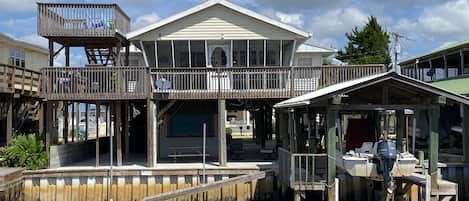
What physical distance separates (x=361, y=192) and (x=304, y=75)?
17.5 ft

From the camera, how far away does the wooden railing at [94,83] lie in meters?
21.0

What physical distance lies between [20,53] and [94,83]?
17.2 meters

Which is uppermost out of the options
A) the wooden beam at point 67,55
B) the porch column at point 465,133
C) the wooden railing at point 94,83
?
the wooden beam at point 67,55

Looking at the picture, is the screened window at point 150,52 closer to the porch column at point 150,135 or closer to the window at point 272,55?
the porch column at point 150,135

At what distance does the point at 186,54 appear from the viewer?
24.6m

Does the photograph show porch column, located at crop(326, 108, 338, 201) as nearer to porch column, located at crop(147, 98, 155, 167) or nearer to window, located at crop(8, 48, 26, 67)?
porch column, located at crop(147, 98, 155, 167)

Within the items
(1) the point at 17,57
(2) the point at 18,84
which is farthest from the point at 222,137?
(1) the point at 17,57

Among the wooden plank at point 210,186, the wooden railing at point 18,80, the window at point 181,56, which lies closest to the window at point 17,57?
the wooden railing at point 18,80

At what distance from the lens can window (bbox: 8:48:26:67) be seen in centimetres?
3428

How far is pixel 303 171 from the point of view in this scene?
17.0m

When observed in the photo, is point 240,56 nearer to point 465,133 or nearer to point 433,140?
point 465,133

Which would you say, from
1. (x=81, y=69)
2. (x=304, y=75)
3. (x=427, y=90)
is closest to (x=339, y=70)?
(x=304, y=75)

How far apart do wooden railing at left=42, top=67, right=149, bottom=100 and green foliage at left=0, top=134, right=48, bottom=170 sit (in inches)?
71.0

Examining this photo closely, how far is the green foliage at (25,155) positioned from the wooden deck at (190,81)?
182cm
